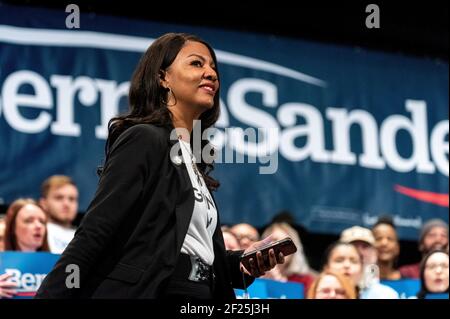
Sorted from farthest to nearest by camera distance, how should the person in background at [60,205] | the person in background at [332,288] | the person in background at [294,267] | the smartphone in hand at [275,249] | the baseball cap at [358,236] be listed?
the baseball cap at [358,236]
the person in background at [294,267]
the person in background at [60,205]
the person in background at [332,288]
the smartphone in hand at [275,249]

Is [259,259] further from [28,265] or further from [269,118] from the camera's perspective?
[269,118]

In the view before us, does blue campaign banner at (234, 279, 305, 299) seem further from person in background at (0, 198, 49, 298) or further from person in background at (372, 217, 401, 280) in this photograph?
person in background at (0, 198, 49, 298)

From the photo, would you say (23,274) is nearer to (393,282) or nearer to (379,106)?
(393,282)

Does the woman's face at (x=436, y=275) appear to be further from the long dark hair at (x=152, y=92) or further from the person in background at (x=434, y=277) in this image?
the long dark hair at (x=152, y=92)

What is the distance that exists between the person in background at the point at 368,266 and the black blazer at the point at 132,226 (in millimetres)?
3096

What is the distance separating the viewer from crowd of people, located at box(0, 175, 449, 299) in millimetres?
4859

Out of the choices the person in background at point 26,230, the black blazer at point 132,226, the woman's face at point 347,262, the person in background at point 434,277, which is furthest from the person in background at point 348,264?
the black blazer at point 132,226

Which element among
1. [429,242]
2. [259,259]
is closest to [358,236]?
[429,242]

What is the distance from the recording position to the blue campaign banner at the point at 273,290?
179 inches

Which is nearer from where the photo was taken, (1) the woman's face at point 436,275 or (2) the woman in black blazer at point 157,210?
(2) the woman in black blazer at point 157,210

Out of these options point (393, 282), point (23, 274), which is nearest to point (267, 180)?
point (393, 282)

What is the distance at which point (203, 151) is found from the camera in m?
2.55

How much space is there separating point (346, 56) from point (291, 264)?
2.23 m
